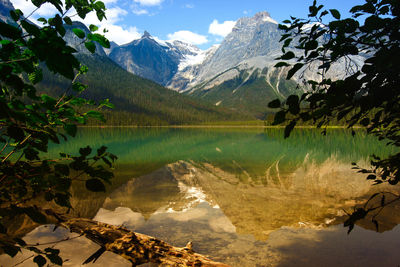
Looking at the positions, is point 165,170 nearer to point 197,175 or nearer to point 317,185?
point 197,175

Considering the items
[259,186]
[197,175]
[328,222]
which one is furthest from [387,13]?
[197,175]

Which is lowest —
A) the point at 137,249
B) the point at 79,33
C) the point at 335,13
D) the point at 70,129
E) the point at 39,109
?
the point at 137,249

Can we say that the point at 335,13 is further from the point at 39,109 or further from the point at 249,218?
the point at 249,218

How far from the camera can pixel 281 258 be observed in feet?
26.7

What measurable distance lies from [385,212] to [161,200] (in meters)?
11.9

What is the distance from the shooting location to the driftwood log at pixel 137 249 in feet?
23.0

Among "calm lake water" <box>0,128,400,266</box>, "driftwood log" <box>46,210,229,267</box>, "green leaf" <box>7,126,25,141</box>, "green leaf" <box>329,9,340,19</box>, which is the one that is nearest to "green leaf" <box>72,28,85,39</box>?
"green leaf" <box>7,126,25,141</box>

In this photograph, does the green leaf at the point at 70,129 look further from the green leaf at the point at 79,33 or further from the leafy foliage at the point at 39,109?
the green leaf at the point at 79,33

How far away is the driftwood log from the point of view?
7.02m

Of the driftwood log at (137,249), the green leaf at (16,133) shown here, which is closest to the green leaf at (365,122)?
the green leaf at (16,133)

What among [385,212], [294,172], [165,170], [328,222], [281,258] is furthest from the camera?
[165,170]

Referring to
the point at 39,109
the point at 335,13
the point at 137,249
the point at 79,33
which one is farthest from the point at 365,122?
the point at 137,249

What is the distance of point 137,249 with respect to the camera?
738 centimetres

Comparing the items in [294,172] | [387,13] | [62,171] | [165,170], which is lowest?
[165,170]
